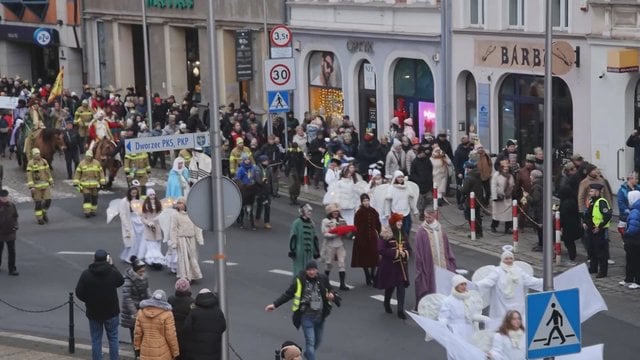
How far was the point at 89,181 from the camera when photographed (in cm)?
2991

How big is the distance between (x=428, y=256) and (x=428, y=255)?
0.05 ft

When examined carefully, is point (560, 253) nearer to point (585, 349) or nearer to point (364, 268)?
point (364, 268)

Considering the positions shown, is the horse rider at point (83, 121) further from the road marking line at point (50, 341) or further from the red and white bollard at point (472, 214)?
the road marking line at point (50, 341)

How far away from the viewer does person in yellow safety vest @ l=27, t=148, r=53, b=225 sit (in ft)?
97.0

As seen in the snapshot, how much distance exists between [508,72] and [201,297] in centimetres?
1836

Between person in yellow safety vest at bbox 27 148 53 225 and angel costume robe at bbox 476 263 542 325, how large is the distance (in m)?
13.2

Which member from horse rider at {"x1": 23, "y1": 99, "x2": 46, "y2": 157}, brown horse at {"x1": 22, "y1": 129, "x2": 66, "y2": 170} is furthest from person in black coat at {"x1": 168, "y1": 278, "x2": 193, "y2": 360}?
brown horse at {"x1": 22, "y1": 129, "x2": 66, "y2": 170}

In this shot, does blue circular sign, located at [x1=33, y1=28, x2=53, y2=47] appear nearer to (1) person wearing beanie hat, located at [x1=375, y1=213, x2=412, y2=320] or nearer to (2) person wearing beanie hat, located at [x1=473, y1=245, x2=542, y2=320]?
(1) person wearing beanie hat, located at [x1=375, y1=213, x2=412, y2=320]

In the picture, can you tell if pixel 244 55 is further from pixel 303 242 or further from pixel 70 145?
pixel 303 242

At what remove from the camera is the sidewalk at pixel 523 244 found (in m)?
23.0

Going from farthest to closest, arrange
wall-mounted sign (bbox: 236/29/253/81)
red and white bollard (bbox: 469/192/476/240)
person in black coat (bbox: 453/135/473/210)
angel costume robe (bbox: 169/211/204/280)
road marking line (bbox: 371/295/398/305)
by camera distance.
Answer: wall-mounted sign (bbox: 236/29/253/81), person in black coat (bbox: 453/135/473/210), red and white bollard (bbox: 469/192/476/240), angel costume robe (bbox: 169/211/204/280), road marking line (bbox: 371/295/398/305)

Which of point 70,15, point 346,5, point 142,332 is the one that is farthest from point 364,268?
point 70,15

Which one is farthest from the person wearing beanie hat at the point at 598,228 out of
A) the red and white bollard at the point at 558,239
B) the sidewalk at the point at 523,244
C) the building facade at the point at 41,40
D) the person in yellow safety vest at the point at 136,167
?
the building facade at the point at 41,40

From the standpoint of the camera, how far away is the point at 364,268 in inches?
905
